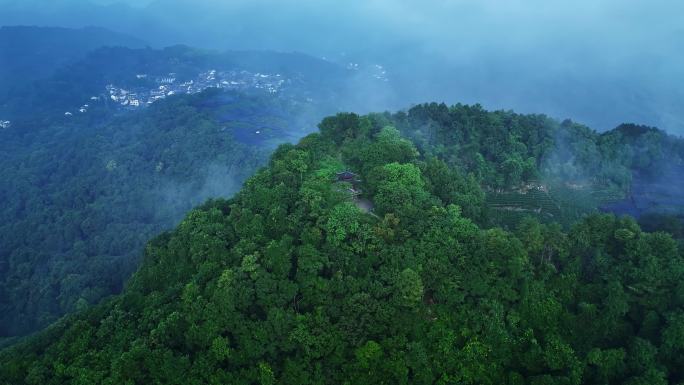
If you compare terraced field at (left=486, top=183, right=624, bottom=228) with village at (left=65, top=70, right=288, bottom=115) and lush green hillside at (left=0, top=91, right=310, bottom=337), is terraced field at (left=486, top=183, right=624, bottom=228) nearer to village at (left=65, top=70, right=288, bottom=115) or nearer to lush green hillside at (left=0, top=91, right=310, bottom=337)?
lush green hillside at (left=0, top=91, right=310, bottom=337)

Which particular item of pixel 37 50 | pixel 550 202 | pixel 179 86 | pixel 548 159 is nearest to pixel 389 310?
pixel 550 202

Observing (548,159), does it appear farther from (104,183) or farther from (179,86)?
(179,86)

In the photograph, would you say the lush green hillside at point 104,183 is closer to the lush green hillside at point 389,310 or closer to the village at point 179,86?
the village at point 179,86

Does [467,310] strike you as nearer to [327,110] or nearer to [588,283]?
[588,283]

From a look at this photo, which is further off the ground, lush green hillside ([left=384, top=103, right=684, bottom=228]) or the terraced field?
lush green hillside ([left=384, top=103, right=684, bottom=228])

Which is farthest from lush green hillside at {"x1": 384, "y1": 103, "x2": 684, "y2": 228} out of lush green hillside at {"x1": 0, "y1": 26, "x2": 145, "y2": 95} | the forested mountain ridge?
lush green hillside at {"x1": 0, "y1": 26, "x2": 145, "y2": 95}

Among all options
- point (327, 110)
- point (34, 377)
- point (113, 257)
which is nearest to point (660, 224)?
point (34, 377)
